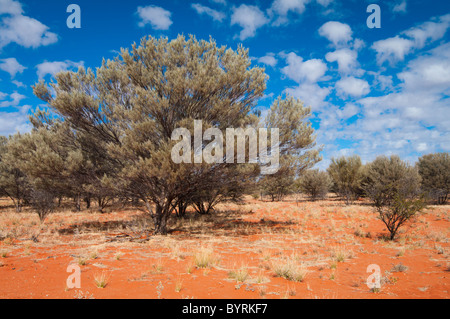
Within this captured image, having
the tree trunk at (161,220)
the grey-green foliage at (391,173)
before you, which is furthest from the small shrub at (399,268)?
the grey-green foliage at (391,173)

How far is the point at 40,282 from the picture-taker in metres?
5.05

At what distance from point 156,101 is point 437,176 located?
121ft

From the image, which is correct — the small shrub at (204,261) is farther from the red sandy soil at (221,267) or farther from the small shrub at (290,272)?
the small shrub at (290,272)

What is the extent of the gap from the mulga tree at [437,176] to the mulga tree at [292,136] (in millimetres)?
26904

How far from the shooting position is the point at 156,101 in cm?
991

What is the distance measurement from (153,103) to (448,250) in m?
12.5

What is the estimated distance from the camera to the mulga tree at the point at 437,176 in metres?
29.8

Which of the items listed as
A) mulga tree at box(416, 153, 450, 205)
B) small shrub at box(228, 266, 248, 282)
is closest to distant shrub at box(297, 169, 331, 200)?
mulga tree at box(416, 153, 450, 205)

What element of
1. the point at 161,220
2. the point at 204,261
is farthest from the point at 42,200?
the point at 204,261

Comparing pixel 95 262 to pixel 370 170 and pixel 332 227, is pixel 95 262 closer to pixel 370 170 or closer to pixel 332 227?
pixel 332 227

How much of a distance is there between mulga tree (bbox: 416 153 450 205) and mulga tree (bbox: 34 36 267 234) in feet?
103

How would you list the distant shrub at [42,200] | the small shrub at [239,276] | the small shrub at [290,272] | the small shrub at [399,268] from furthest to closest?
the distant shrub at [42,200]
the small shrub at [399,268]
the small shrub at [290,272]
the small shrub at [239,276]

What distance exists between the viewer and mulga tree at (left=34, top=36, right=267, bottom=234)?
395 inches
